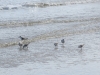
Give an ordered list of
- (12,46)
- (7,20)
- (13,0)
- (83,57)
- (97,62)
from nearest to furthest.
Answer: (97,62), (83,57), (12,46), (7,20), (13,0)

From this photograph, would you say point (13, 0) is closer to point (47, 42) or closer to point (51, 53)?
point (47, 42)

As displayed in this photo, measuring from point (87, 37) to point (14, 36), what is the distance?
4517mm

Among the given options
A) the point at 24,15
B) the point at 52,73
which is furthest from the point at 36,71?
the point at 24,15

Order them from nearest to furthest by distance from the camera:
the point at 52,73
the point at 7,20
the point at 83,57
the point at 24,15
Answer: the point at 52,73, the point at 83,57, the point at 7,20, the point at 24,15

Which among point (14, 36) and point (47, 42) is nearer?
point (47, 42)

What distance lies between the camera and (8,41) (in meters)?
21.1

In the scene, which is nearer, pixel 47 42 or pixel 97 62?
pixel 97 62

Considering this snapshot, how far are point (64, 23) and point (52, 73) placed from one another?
15.1 m

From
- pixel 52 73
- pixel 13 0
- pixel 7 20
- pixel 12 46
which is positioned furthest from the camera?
pixel 13 0

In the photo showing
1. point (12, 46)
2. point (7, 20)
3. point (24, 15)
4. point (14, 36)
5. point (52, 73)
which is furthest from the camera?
point (24, 15)

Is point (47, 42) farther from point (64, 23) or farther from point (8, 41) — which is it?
point (64, 23)

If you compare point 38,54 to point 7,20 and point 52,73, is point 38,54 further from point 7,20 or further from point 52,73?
point 7,20

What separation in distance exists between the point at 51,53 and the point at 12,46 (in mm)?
2690

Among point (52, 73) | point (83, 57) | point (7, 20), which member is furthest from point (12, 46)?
point (7, 20)
